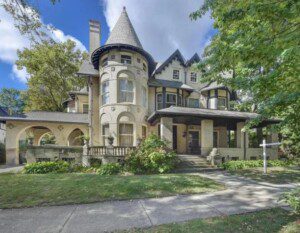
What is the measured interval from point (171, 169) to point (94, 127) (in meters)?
9.27

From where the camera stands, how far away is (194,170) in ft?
43.1

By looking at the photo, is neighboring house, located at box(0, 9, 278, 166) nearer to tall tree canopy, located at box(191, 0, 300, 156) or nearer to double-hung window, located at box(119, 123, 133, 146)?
double-hung window, located at box(119, 123, 133, 146)

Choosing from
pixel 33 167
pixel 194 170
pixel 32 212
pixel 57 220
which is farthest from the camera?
pixel 194 170

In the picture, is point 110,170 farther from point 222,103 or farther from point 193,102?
point 222,103

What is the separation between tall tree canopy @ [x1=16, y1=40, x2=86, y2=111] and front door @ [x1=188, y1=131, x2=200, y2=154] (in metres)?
18.7

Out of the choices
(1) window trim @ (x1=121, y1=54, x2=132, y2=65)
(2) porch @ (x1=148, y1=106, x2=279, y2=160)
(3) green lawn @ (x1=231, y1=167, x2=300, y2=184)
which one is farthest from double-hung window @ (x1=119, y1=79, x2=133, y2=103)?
(3) green lawn @ (x1=231, y1=167, x2=300, y2=184)

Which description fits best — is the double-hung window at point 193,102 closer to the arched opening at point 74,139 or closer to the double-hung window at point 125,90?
the double-hung window at point 125,90

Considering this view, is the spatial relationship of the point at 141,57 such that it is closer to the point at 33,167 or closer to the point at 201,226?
the point at 33,167

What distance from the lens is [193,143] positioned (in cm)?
2020

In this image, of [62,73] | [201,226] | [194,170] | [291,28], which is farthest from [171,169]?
[62,73]

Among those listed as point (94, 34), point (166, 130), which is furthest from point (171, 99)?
point (94, 34)

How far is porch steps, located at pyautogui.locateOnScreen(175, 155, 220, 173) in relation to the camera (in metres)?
13.2

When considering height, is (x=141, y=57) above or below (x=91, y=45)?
below

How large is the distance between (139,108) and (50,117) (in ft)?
28.9
